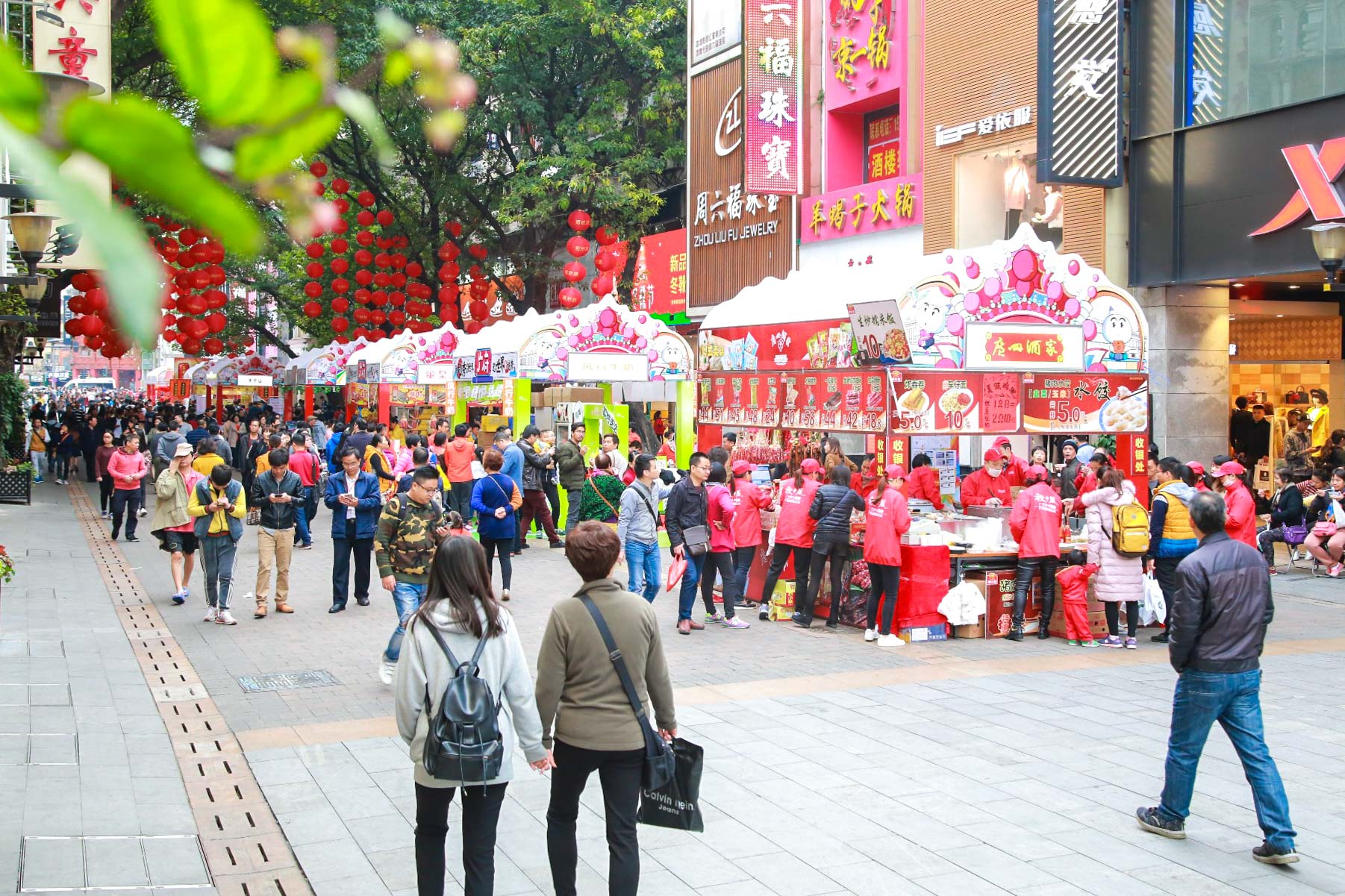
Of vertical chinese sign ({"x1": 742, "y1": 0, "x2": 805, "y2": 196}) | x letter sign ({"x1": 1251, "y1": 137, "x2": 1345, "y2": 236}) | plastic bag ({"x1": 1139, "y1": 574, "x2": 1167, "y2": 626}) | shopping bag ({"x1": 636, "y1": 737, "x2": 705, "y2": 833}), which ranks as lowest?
plastic bag ({"x1": 1139, "y1": 574, "x2": 1167, "y2": 626})

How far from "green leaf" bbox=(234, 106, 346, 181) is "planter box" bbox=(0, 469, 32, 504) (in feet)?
82.3

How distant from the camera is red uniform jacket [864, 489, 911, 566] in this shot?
1141 centimetres

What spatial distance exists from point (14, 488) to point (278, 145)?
82.8ft

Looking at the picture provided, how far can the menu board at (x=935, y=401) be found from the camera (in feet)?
41.0

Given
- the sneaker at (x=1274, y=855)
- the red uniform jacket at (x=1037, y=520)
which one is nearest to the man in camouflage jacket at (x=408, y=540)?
the red uniform jacket at (x=1037, y=520)

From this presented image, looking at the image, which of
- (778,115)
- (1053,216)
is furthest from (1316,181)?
(778,115)

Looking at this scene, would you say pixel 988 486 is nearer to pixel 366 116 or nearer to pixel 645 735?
pixel 645 735

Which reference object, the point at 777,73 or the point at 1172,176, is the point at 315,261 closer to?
the point at 777,73

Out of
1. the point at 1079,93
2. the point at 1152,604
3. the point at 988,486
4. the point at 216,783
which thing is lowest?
the point at 216,783

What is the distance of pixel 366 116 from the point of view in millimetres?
1107

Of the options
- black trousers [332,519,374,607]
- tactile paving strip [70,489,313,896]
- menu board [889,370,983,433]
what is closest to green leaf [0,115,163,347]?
tactile paving strip [70,489,313,896]

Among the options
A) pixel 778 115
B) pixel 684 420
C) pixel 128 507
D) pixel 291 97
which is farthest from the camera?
pixel 778 115

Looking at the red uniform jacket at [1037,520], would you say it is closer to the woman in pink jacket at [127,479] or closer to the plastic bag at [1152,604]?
the plastic bag at [1152,604]

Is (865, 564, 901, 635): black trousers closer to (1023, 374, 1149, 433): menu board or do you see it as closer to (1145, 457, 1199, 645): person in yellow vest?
(1145, 457, 1199, 645): person in yellow vest
